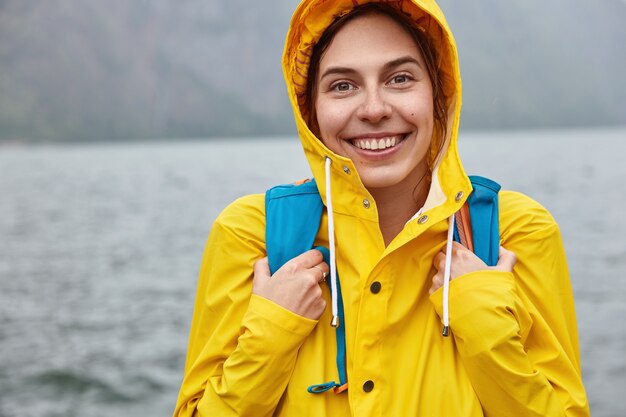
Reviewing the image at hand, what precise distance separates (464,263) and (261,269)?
743 mm

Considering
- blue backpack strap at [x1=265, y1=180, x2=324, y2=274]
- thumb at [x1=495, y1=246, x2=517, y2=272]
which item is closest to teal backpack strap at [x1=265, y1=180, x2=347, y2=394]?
blue backpack strap at [x1=265, y1=180, x2=324, y2=274]

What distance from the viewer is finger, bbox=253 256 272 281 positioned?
2.62 metres

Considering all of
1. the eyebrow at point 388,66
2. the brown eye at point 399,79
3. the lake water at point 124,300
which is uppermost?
the eyebrow at point 388,66

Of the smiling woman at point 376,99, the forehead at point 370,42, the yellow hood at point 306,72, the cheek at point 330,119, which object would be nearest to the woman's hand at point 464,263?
the yellow hood at point 306,72

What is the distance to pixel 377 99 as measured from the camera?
255cm

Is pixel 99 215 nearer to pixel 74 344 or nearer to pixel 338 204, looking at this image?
pixel 74 344

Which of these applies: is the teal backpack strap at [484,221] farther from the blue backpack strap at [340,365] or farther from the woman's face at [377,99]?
the blue backpack strap at [340,365]

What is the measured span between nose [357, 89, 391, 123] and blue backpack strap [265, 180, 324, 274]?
39 cm

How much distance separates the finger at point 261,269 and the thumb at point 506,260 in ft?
2.73

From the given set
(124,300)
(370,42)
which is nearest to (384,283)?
(370,42)

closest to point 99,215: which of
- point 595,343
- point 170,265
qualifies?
point 170,265

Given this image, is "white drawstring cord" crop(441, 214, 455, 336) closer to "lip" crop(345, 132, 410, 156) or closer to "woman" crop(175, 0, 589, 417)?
"woman" crop(175, 0, 589, 417)

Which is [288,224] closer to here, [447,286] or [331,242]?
[331,242]

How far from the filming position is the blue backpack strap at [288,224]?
2.66 metres
